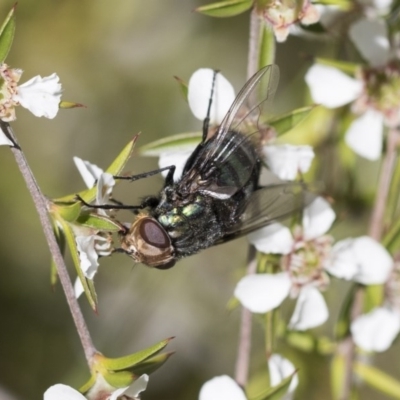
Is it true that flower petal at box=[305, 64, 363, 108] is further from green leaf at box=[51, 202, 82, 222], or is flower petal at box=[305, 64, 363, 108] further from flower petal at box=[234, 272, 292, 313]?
green leaf at box=[51, 202, 82, 222]

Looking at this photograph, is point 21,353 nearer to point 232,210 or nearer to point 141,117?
point 141,117

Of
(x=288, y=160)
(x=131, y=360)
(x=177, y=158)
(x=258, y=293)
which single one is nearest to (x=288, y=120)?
(x=288, y=160)

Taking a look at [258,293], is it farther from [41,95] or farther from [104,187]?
[41,95]

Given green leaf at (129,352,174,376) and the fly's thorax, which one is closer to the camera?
green leaf at (129,352,174,376)

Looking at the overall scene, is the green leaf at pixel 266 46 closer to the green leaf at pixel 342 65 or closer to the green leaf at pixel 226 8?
the green leaf at pixel 226 8

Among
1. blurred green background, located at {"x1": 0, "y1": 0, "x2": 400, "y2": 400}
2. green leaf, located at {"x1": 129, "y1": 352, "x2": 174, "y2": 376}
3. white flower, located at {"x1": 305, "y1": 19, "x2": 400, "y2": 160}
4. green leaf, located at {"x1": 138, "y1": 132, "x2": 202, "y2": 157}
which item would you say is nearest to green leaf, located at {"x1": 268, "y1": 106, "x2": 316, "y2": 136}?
green leaf, located at {"x1": 138, "y1": 132, "x2": 202, "y2": 157}

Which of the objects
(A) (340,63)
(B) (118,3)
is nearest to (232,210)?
(A) (340,63)
